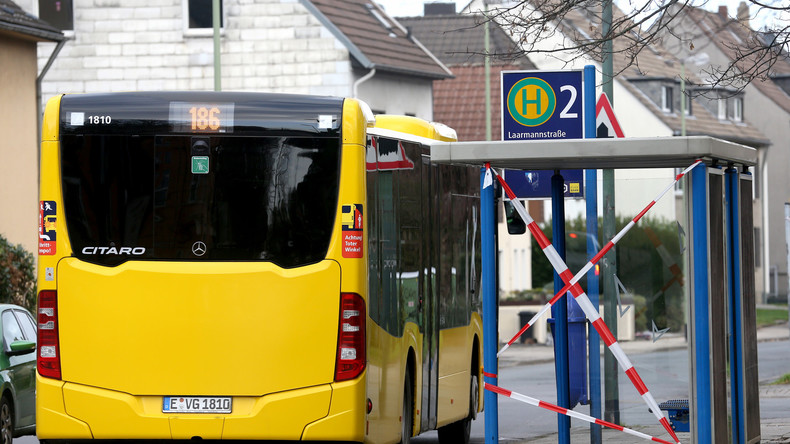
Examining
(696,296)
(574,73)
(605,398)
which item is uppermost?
(574,73)

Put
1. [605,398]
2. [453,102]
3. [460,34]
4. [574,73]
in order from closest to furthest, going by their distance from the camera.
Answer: [605,398] → [574,73] → [453,102] → [460,34]

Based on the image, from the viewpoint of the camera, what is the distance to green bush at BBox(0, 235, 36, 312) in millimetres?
Answer: 23547

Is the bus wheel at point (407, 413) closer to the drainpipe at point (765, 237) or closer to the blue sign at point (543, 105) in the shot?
the blue sign at point (543, 105)

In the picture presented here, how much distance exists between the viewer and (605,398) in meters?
12.7

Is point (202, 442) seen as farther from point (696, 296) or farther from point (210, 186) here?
point (696, 296)

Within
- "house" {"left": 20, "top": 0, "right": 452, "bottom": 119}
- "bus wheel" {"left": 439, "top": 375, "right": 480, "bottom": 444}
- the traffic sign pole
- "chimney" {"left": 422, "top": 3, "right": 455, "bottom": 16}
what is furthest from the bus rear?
"chimney" {"left": 422, "top": 3, "right": 455, "bottom": 16}

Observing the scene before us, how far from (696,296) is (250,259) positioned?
9.58 feet

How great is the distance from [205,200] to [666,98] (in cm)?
5715

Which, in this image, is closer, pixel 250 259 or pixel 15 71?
pixel 250 259

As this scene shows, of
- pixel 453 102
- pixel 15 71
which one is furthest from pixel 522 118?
pixel 453 102

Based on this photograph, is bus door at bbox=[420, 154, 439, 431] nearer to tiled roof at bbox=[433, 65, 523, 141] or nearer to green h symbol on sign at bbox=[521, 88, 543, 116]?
green h symbol on sign at bbox=[521, 88, 543, 116]

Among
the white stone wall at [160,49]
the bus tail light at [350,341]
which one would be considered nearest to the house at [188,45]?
the white stone wall at [160,49]

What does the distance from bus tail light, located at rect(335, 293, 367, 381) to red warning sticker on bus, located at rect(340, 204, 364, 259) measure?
0.29 metres

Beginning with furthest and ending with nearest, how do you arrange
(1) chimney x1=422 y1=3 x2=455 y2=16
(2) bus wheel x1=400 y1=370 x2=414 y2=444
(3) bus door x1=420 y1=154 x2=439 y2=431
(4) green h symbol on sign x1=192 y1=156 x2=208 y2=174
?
(1) chimney x1=422 y1=3 x2=455 y2=16
(3) bus door x1=420 y1=154 x2=439 y2=431
(2) bus wheel x1=400 y1=370 x2=414 y2=444
(4) green h symbol on sign x1=192 y1=156 x2=208 y2=174
